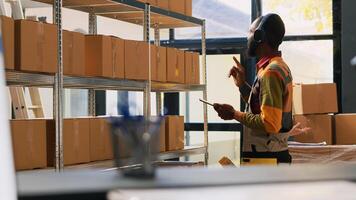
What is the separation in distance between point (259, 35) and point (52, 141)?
1282 mm

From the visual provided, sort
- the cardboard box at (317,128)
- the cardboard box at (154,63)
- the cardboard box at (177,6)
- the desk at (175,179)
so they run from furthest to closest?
1. the cardboard box at (317,128)
2. the cardboard box at (177,6)
3. the cardboard box at (154,63)
4. the desk at (175,179)

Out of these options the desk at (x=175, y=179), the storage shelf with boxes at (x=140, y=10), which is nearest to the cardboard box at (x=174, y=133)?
the storage shelf with boxes at (x=140, y=10)

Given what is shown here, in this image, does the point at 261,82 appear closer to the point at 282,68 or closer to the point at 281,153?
the point at 282,68

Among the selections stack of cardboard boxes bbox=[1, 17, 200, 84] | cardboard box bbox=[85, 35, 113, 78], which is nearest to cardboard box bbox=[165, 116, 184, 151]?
stack of cardboard boxes bbox=[1, 17, 200, 84]

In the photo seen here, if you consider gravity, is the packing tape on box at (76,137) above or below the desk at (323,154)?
above

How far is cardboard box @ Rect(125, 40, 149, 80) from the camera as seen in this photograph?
3.98 metres

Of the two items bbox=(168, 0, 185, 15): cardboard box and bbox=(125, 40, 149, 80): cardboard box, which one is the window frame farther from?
bbox=(125, 40, 149, 80): cardboard box

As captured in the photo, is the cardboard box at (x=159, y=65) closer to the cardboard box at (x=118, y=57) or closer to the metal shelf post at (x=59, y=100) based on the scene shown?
the cardboard box at (x=118, y=57)

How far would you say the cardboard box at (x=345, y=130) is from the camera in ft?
16.4

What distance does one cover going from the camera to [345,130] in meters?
5.00

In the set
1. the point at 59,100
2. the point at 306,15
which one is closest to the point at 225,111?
the point at 59,100

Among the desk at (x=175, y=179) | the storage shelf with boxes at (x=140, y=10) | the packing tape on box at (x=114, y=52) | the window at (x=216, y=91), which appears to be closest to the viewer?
the desk at (x=175, y=179)

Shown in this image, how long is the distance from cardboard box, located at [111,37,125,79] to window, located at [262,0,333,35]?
115 inches

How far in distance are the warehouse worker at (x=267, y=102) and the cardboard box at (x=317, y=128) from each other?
87.7 inches
